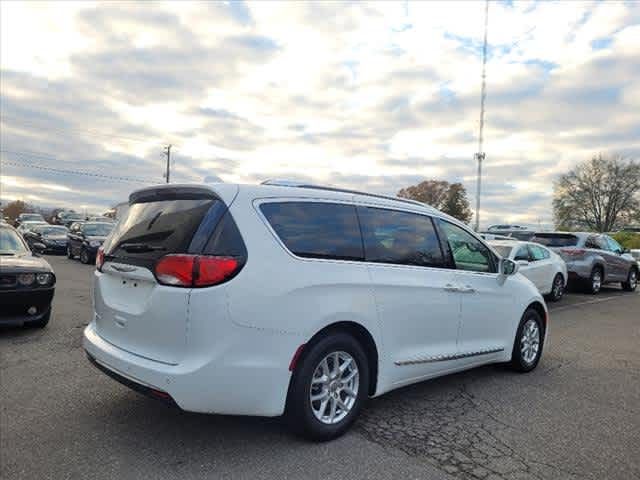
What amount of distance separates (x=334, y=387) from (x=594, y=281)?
1239cm

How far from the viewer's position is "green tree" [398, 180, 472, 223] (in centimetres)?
7925

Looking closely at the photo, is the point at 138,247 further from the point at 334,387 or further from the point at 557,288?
the point at 557,288

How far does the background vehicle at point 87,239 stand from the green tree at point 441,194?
6223 centimetres

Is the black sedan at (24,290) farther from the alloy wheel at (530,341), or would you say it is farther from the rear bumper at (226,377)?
the alloy wheel at (530,341)

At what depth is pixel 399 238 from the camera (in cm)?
431

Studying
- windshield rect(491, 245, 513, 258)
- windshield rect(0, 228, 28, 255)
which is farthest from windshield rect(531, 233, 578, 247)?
windshield rect(0, 228, 28, 255)

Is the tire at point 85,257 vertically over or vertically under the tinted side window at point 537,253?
under

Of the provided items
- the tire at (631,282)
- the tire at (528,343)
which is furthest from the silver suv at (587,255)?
the tire at (528,343)

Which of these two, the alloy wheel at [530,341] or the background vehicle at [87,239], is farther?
the background vehicle at [87,239]

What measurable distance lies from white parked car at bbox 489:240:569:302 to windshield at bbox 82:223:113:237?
15742 mm

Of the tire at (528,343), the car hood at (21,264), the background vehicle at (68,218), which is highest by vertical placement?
the background vehicle at (68,218)

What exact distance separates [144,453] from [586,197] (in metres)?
61.5

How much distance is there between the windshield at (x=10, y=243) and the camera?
23.8 feet

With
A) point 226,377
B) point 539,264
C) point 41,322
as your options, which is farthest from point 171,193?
point 539,264
